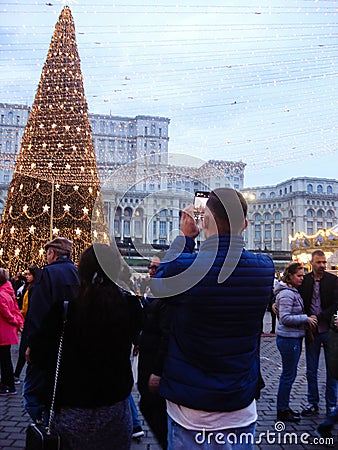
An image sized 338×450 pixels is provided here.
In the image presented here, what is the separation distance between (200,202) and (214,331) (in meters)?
0.67

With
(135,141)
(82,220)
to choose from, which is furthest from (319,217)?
(82,220)

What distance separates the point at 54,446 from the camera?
2137 millimetres

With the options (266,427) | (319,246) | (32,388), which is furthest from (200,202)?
(319,246)

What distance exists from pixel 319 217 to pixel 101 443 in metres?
79.3

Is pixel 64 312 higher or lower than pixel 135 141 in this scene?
lower

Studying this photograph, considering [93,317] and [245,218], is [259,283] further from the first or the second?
[93,317]

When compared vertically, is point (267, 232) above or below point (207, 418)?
above

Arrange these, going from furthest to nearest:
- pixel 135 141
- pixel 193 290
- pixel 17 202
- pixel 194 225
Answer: pixel 135 141 → pixel 17 202 → pixel 194 225 → pixel 193 290

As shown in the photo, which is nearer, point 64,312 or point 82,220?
point 64,312

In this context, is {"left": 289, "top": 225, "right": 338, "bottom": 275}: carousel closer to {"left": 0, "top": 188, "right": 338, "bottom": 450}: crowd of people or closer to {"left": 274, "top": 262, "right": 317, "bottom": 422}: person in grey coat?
{"left": 274, "top": 262, "right": 317, "bottom": 422}: person in grey coat

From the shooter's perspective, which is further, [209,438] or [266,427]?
[266,427]

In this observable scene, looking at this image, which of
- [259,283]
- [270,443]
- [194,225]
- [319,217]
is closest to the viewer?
[259,283]

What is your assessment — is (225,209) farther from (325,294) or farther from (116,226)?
(325,294)

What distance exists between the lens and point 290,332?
478 cm
